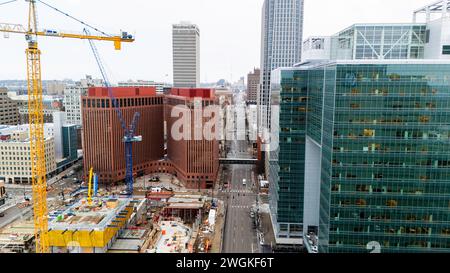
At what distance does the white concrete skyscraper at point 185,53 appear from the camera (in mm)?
90000

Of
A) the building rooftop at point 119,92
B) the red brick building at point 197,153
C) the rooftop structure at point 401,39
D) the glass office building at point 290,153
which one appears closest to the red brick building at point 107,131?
the building rooftop at point 119,92

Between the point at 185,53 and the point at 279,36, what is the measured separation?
3547 centimetres

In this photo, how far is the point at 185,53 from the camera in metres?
91.4

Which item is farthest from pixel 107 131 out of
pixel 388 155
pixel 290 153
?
pixel 388 155

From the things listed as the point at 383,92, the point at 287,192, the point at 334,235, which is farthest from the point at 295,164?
the point at 383,92

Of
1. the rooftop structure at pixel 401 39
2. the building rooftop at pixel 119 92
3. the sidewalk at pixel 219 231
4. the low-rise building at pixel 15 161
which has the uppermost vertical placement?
the rooftop structure at pixel 401 39

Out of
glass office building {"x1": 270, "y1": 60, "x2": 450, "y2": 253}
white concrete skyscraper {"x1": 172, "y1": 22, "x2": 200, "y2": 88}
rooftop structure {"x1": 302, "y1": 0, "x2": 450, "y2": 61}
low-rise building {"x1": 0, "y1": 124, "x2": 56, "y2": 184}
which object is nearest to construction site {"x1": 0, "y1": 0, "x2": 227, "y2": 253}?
low-rise building {"x1": 0, "y1": 124, "x2": 56, "y2": 184}

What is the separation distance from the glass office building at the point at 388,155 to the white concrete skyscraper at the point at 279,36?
40.9 meters

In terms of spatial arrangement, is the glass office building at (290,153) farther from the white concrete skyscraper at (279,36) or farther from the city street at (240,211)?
the white concrete skyscraper at (279,36)

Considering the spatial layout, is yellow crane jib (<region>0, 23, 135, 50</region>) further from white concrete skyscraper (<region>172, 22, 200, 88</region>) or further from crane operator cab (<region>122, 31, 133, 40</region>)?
white concrete skyscraper (<region>172, 22, 200, 88</region>)

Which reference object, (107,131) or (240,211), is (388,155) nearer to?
(240,211)

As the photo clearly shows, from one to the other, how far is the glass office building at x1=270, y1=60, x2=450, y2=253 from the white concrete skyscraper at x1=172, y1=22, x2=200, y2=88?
245 ft
